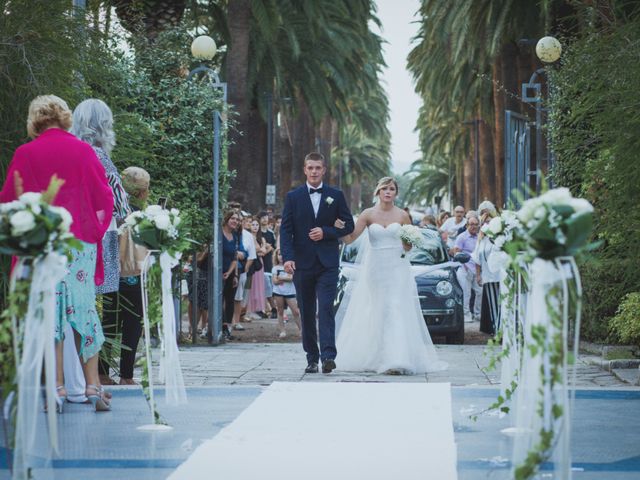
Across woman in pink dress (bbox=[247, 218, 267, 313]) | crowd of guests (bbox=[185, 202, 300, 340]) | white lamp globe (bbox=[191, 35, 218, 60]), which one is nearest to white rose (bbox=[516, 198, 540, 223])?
crowd of guests (bbox=[185, 202, 300, 340])

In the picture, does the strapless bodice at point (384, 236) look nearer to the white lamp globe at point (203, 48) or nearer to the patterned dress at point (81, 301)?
the patterned dress at point (81, 301)

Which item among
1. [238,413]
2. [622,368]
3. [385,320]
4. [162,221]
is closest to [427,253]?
[385,320]

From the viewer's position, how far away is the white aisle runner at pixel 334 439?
6.36m

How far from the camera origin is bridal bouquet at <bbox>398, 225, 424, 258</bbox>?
41.3 feet

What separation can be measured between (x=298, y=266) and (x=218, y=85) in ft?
19.7

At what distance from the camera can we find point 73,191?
810 centimetres

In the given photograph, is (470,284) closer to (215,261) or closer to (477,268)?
(477,268)

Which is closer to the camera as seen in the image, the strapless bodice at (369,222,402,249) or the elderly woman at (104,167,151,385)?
the elderly woman at (104,167,151,385)

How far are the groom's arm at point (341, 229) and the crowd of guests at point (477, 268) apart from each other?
8.96 ft

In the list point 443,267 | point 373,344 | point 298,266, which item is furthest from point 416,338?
point 443,267

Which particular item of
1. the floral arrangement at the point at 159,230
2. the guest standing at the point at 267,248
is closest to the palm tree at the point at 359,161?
the guest standing at the point at 267,248

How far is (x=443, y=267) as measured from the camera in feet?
56.0

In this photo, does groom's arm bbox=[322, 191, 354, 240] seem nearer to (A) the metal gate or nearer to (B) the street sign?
(A) the metal gate

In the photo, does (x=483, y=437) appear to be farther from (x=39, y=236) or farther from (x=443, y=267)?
(x=443, y=267)
